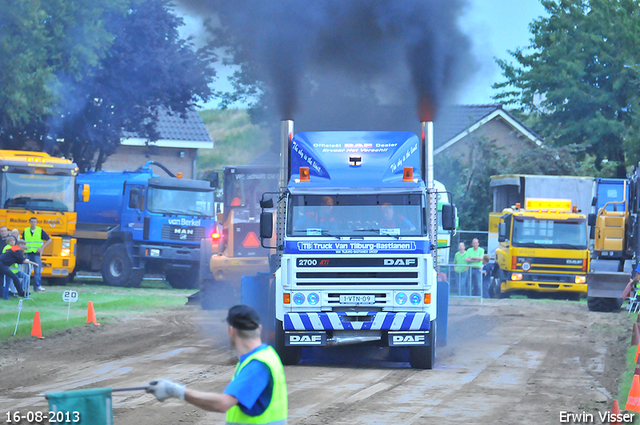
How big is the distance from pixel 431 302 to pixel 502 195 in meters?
20.6

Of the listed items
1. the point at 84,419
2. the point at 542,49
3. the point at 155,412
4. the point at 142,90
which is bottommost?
the point at 155,412

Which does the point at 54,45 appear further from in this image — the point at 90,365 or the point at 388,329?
the point at 388,329

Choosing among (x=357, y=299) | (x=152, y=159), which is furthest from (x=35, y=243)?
(x=152, y=159)

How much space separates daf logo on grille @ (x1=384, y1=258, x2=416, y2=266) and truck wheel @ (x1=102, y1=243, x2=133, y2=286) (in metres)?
17.6

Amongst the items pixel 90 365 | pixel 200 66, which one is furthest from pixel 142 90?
pixel 90 365

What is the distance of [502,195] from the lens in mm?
32344

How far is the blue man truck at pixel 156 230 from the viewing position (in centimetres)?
2838

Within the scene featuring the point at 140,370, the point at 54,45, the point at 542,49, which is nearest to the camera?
the point at 140,370

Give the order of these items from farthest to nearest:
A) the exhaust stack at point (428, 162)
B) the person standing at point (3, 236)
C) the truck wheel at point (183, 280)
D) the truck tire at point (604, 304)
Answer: the truck wheel at point (183, 280), the person standing at point (3, 236), the truck tire at point (604, 304), the exhaust stack at point (428, 162)

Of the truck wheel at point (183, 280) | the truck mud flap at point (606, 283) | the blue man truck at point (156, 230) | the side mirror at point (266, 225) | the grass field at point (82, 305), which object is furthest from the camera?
the truck wheel at point (183, 280)

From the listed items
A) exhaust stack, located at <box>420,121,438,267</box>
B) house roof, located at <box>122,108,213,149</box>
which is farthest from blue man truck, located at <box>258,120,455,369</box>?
house roof, located at <box>122,108,213,149</box>

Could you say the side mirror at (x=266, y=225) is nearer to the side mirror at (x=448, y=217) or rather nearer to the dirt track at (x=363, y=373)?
the dirt track at (x=363, y=373)

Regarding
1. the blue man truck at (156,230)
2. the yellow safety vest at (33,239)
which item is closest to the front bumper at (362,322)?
the yellow safety vest at (33,239)

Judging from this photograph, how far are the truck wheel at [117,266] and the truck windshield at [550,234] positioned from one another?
11878 millimetres
